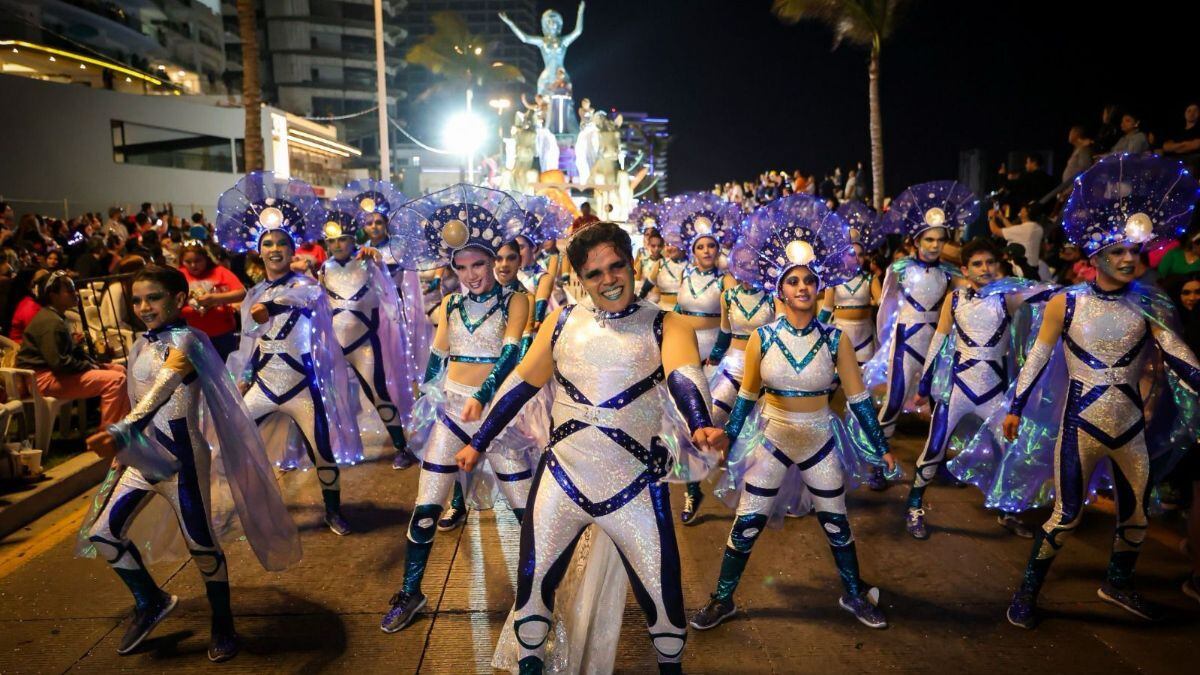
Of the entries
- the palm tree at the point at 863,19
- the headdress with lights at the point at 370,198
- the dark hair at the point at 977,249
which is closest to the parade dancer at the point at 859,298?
the dark hair at the point at 977,249

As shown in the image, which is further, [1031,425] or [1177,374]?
[1031,425]

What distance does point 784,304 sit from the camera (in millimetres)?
4523

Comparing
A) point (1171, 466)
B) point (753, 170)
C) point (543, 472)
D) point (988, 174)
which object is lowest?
point (1171, 466)

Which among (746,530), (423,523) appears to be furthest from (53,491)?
(746,530)

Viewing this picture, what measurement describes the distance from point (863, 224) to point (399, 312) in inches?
190

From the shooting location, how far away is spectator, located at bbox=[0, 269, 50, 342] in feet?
25.9

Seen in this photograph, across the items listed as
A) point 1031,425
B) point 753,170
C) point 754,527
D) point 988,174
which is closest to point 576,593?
point 754,527

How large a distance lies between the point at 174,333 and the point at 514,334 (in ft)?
6.02

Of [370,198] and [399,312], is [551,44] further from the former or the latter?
[399,312]

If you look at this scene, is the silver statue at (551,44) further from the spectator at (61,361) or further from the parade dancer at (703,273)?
the spectator at (61,361)

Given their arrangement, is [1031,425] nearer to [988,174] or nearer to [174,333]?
[174,333]

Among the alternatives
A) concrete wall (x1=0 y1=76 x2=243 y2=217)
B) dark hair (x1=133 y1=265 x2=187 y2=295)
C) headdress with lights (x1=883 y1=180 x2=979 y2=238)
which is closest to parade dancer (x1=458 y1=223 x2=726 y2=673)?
dark hair (x1=133 y1=265 x2=187 y2=295)

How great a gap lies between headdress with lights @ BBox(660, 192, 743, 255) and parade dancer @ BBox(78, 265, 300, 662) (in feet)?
15.3

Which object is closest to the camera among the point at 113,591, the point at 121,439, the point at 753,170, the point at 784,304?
the point at 121,439
